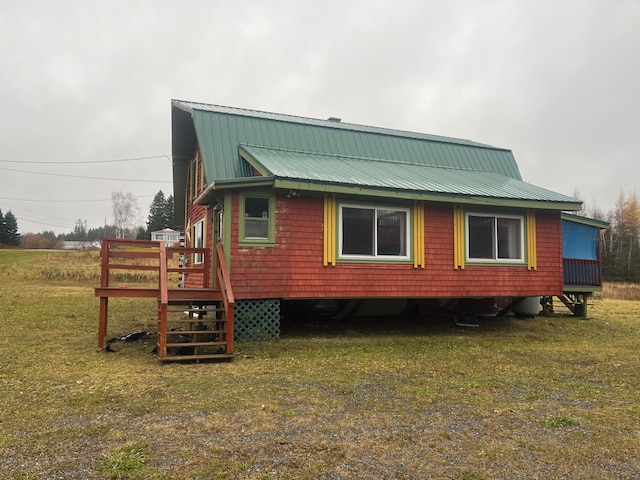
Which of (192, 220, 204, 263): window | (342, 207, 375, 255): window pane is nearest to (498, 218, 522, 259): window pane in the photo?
(342, 207, 375, 255): window pane

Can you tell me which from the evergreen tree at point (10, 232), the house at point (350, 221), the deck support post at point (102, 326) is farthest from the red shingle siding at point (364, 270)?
the evergreen tree at point (10, 232)

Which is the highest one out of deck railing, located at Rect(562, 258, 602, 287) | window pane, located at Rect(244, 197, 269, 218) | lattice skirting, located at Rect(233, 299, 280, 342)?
window pane, located at Rect(244, 197, 269, 218)

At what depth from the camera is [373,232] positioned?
10.9 metres

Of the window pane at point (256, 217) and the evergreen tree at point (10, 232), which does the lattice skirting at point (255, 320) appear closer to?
the window pane at point (256, 217)

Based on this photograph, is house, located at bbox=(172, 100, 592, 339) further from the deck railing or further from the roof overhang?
the deck railing

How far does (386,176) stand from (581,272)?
29.1 ft

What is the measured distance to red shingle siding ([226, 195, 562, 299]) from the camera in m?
9.91

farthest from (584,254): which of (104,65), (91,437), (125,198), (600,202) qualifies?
(125,198)

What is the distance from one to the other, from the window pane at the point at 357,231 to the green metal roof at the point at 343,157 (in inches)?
29.2

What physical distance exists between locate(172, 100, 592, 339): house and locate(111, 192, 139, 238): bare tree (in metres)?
72.2

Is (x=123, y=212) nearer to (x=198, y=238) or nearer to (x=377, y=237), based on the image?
(x=198, y=238)

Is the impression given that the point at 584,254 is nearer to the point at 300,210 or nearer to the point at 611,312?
the point at 611,312

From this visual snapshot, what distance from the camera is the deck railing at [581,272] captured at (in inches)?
627

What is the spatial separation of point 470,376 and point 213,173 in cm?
724
